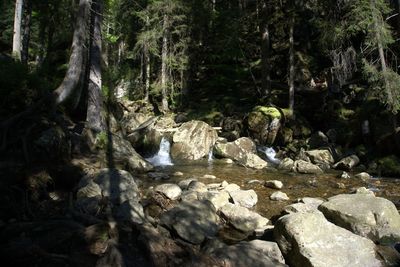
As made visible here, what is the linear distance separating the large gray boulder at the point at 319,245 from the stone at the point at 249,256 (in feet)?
1.02

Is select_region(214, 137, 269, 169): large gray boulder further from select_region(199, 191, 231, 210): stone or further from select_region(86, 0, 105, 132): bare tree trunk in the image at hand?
select_region(199, 191, 231, 210): stone

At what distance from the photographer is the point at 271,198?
10.6m

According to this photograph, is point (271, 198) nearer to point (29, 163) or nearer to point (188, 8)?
point (29, 163)

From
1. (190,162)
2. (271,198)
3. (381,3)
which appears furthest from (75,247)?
(381,3)

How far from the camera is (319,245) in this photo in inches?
255

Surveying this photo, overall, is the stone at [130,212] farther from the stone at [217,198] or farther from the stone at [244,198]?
the stone at [244,198]

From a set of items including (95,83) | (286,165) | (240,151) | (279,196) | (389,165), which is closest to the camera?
(279,196)

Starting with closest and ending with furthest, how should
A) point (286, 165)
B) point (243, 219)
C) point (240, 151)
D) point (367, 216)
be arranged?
1. point (367, 216)
2. point (243, 219)
3. point (286, 165)
4. point (240, 151)

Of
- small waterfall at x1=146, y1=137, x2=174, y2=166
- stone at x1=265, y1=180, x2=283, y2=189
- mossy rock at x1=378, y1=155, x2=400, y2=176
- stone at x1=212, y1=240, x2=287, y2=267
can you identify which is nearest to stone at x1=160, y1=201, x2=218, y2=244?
stone at x1=212, y1=240, x2=287, y2=267

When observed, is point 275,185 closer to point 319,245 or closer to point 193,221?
point 193,221

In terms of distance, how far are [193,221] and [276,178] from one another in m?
6.72

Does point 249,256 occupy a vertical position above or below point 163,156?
below

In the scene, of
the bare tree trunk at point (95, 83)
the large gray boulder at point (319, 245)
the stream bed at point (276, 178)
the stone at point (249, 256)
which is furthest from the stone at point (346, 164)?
the stone at point (249, 256)

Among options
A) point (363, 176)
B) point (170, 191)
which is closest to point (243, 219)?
point (170, 191)
